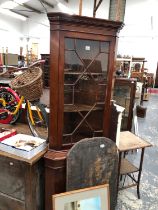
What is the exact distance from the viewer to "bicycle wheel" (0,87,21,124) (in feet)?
7.66

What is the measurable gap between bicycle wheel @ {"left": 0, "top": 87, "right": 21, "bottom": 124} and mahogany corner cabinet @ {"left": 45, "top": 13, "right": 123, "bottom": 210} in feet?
2.91

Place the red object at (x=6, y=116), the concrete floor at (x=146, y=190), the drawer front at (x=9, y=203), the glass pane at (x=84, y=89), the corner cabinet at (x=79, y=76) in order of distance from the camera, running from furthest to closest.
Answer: the red object at (x=6, y=116) < the concrete floor at (x=146, y=190) < the drawer front at (x=9, y=203) < the glass pane at (x=84, y=89) < the corner cabinet at (x=79, y=76)

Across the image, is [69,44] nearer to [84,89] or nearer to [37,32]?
[84,89]

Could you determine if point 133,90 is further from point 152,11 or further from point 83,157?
point 152,11

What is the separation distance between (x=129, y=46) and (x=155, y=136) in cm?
734

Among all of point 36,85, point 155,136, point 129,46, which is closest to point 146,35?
point 129,46

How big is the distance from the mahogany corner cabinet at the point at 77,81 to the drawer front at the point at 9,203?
0.76 ft

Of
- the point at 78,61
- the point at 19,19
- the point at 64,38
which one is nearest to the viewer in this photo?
the point at 64,38

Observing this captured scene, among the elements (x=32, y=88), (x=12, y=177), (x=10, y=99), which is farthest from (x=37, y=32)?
(x=12, y=177)

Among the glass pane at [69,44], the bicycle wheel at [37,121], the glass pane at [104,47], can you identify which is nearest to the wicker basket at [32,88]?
the bicycle wheel at [37,121]

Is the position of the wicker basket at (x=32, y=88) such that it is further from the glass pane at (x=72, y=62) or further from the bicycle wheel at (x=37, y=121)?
the glass pane at (x=72, y=62)

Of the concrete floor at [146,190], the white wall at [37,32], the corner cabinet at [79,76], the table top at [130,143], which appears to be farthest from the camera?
the white wall at [37,32]

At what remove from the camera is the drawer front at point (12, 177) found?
5.16 ft

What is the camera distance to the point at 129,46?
10516 mm
